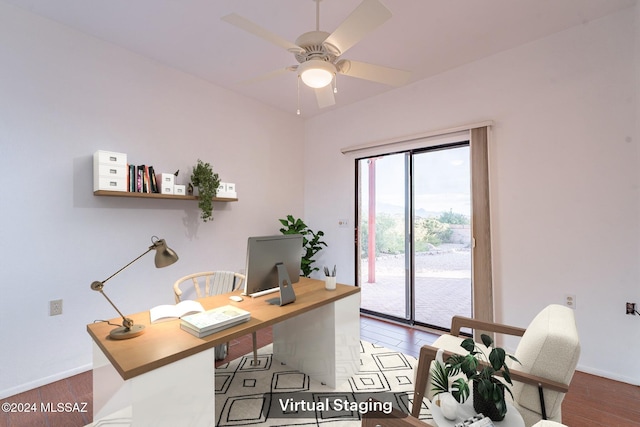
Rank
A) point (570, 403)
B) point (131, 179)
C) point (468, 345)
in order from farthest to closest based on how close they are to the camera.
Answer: point (131, 179)
point (570, 403)
point (468, 345)

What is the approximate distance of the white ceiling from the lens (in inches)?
87.2

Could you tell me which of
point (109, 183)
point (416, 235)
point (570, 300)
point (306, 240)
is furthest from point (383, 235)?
point (109, 183)

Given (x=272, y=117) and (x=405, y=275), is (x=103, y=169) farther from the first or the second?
(x=405, y=275)

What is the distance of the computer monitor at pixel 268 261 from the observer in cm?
178

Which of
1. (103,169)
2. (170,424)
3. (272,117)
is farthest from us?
(272,117)

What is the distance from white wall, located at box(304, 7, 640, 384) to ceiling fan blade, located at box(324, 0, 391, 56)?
6.48 ft

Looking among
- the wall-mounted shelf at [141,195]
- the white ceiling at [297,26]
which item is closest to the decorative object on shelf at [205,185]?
the wall-mounted shelf at [141,195]

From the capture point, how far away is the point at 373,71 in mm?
1965

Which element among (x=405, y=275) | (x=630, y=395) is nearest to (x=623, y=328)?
(x=630, y=395)

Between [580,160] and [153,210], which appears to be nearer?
[580,160]

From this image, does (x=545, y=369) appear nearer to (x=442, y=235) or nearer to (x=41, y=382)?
(x=442, y=235)

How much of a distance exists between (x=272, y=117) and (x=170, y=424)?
3786mm

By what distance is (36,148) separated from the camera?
7.60 feet

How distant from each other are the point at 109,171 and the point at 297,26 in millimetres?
2040
